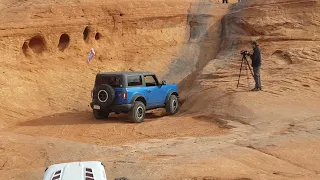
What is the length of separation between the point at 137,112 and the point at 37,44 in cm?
687

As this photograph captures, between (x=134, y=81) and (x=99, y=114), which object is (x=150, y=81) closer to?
(x=134, y=81)

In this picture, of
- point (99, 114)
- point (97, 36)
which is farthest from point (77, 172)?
point (97, 36)

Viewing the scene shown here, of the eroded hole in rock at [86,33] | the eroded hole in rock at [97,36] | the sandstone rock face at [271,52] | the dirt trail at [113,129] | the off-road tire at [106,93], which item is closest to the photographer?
the dirt trail at [113,129]

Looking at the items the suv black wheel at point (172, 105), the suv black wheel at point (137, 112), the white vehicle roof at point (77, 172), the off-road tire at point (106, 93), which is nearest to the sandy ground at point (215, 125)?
the suv black wheel at point (172, 105)

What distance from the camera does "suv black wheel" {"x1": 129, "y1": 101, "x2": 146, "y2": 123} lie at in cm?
1339

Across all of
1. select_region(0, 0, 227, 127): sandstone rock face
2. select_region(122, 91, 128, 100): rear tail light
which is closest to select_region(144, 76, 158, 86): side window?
select_region(122, 91, 128, 100): rear tail light

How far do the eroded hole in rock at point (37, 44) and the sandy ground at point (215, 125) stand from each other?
2.12ft

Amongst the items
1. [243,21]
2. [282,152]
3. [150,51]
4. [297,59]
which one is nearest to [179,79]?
[150,51]

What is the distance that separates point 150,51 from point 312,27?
749 cm

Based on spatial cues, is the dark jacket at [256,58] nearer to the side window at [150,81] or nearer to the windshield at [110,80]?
the side window at [150,81]

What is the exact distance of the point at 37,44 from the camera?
18.1 metres

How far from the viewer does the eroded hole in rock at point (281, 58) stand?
55.1 ft

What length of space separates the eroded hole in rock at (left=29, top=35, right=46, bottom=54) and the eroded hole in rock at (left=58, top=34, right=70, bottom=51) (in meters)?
0.79

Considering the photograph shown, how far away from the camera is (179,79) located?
19.6 metres
